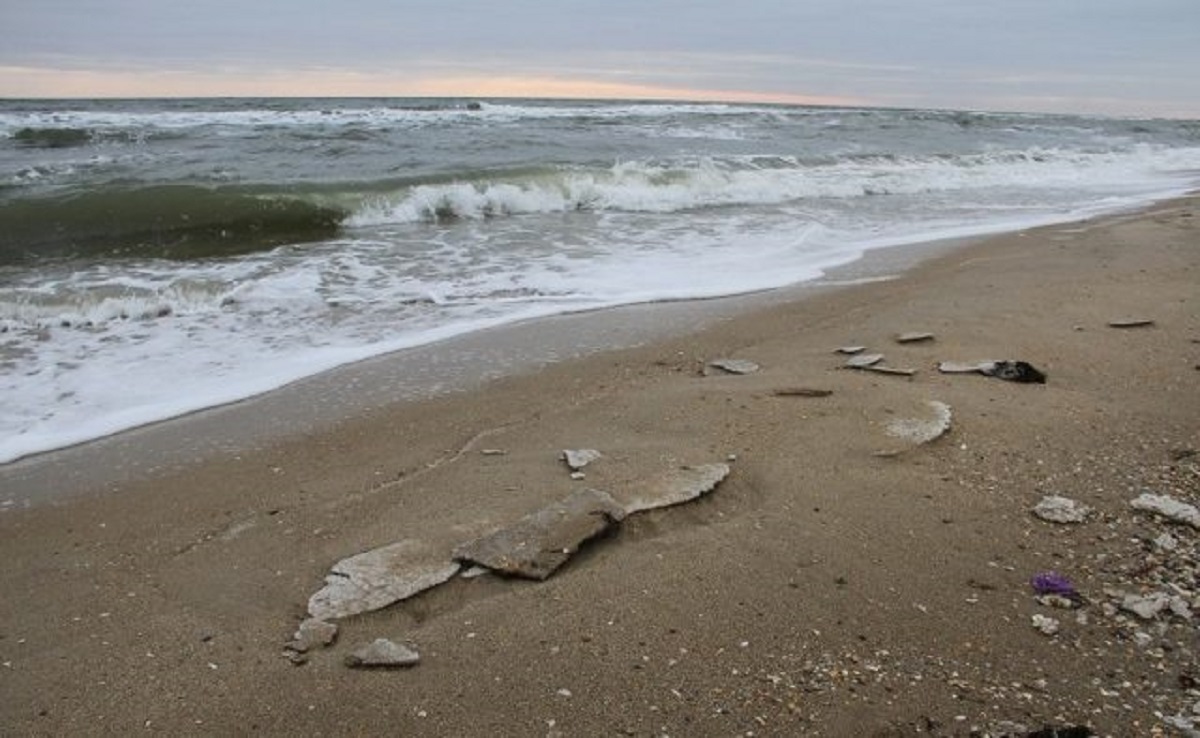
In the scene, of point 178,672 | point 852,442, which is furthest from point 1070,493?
point 178,672

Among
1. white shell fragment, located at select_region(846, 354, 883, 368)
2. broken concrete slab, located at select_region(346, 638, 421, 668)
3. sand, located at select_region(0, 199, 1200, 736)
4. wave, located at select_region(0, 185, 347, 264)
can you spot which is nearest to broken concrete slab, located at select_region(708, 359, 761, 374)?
sand, located at select_region(0, 199, 1200, 736)

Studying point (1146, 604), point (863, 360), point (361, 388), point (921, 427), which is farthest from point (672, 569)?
point (361, 388)

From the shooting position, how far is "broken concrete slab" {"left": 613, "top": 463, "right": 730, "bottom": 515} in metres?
3.10

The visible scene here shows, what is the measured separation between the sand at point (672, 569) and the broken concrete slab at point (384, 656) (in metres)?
0.03

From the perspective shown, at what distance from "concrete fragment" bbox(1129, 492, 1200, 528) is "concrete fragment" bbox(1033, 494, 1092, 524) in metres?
0.19

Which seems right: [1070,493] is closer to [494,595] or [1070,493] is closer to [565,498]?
[565,498]

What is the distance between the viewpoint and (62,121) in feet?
80.6

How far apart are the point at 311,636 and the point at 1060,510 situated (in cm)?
251

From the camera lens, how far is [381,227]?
11469 mm

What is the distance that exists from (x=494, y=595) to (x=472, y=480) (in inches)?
34.7

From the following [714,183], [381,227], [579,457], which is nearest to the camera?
[579,457]

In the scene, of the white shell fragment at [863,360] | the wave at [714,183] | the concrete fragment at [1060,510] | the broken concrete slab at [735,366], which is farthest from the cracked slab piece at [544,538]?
the wave at [714,183]

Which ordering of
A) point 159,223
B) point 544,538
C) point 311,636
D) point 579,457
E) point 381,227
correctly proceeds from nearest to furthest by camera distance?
point 311,636, point 544,538, point 579,457, point 159,223, point 381,227

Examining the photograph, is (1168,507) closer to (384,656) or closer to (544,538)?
(544,538)
